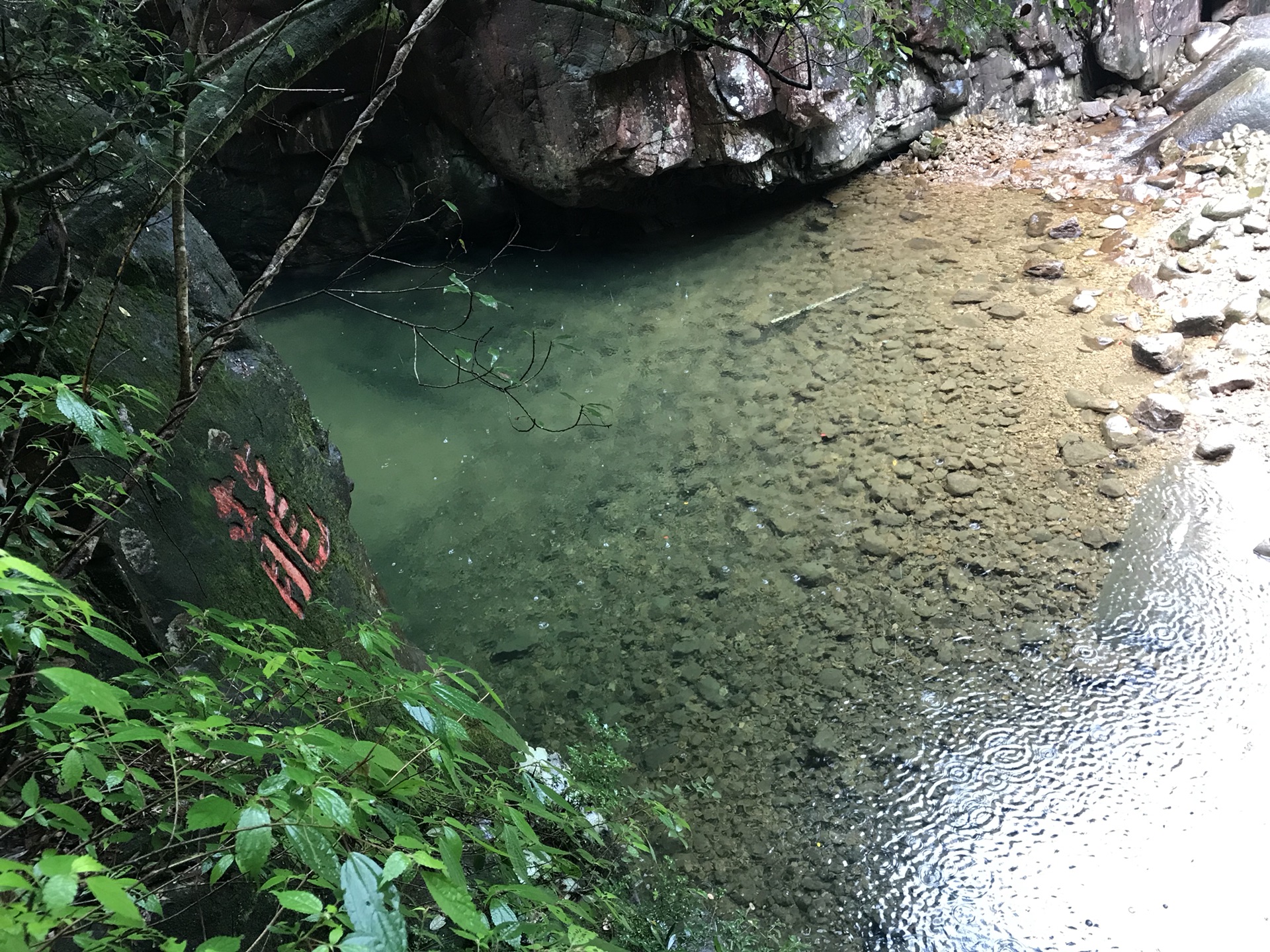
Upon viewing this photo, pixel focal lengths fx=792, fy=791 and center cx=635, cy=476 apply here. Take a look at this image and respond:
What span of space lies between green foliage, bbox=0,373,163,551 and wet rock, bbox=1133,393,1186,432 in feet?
12.6

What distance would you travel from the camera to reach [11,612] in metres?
0.88

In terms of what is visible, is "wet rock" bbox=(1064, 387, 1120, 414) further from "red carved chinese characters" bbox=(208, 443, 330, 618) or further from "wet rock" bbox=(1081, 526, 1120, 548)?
"red carved chinese characters" bbox=(208, 443, 330, 618)

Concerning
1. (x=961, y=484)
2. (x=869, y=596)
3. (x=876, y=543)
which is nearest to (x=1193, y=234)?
(x=961, y=484)

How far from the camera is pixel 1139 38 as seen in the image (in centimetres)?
688

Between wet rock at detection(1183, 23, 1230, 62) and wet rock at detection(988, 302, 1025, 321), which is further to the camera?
wet rock at detection(1183, 23, 1230, 62)

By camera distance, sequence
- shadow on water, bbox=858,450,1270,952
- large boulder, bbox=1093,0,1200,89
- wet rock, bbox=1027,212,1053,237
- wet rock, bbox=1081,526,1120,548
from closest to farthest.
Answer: shadow on water, bbox=858,450,1270,952 < wet rock, bbox=1081,526,1120,548 < wet rock, bbox=1027,212,1053,237 < large boulder, bbox=1093,0,1200,89

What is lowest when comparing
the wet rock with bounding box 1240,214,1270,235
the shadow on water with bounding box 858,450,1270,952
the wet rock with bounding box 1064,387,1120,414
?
the shadow on water with bounding box 858,450,1270,952

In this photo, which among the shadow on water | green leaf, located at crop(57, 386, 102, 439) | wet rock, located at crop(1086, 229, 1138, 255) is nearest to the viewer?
green leaf, located at crop(57, 386, 102, 439)

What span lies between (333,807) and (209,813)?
0.12m

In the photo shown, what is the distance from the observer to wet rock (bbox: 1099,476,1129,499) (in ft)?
10.8

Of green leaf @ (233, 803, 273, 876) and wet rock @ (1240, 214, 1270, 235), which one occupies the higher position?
green leaf @ (233, 803, 273, 876)

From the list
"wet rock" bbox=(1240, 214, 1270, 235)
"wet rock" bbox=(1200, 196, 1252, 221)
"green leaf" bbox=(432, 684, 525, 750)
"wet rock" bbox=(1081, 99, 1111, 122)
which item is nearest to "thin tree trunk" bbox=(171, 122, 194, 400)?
"green leaf" bbox=(432, 684, 525, 750)

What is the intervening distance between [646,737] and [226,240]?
19.2ft

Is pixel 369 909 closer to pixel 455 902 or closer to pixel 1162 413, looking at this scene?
pixel 455 902
